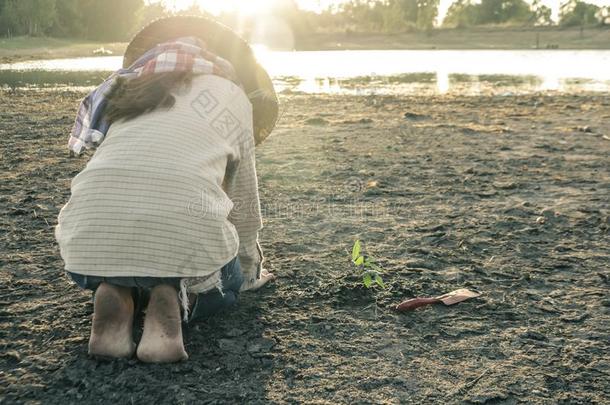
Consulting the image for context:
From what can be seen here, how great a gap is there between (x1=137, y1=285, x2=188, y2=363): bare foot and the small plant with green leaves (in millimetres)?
899

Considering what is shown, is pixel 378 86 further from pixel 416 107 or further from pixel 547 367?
pixel 547 367

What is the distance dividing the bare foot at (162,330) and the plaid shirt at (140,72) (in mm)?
604

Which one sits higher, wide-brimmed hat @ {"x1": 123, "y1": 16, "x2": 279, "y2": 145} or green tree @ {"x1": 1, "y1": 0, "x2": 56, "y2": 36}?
green tree @ {"x1": 1, "y1": 0, "x2": 56, "y2": 36}

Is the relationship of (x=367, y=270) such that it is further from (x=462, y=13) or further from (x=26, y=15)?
(x=462, y=13)

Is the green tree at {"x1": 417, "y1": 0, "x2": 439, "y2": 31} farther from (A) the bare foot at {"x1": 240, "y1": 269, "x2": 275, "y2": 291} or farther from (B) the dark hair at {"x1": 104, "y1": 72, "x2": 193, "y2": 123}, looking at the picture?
(B) the dark hair at {"x1": 104, "y1": 72, "x2": 193, "y2": 123}

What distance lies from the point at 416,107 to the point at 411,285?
7175 millimetres

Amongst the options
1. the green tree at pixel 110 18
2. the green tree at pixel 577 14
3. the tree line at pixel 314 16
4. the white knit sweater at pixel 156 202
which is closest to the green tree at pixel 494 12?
the tree line at pixel 314 16

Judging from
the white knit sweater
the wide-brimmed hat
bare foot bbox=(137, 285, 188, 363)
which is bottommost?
bare foot bbox=(137, 285, 188, 363)

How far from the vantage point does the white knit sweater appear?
1.73m

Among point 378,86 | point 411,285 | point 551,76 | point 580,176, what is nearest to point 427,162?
point 580,176

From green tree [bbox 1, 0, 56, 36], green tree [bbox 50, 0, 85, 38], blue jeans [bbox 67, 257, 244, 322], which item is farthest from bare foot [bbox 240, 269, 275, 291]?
green tree [bbox 50, 0, 85, 38]

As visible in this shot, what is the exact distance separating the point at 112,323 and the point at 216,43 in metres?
1.17

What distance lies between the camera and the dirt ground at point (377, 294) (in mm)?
1822

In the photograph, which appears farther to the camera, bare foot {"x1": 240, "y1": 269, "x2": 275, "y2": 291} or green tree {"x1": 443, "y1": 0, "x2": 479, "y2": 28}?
green tree {"x1": 443, "y1": 0, "x2": 479, "y2": 28}
